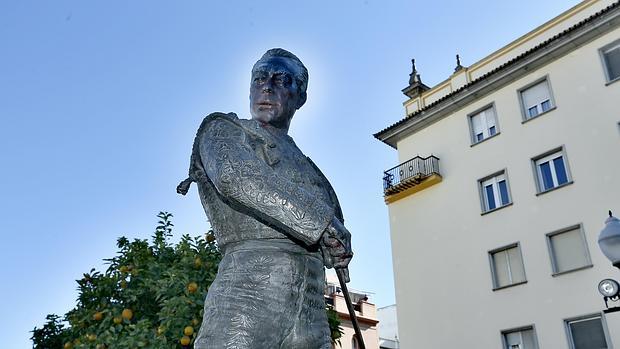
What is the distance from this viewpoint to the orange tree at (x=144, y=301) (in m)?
8.66

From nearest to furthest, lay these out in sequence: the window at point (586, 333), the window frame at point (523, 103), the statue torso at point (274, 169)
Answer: the statue torso at point (274, 169) → the window at point (586, 333) → the window frame at point (523, 103)

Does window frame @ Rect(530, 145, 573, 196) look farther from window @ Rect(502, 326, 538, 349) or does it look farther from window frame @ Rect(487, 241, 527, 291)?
window @ Rect(502, 326, 538, 349)

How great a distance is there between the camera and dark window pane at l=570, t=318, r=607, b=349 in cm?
1556

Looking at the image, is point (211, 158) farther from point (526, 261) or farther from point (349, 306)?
point (526, 261)

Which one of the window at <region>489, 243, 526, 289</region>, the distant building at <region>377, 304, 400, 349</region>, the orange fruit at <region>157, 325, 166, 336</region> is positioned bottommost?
the orange fruit at <region>157, 325, 166, 336</region>

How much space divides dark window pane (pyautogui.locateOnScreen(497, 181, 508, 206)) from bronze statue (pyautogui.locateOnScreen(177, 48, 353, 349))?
17.0m

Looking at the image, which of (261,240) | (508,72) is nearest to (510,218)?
(508,72)

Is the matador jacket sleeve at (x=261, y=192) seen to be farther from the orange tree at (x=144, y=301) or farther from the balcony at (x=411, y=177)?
the balcony at (x=411, y=177)

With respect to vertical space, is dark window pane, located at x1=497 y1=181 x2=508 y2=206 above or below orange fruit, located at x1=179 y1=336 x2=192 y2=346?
above

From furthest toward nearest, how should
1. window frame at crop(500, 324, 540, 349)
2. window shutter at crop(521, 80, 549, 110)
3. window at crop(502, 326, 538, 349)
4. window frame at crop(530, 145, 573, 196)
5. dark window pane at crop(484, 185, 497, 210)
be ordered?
dark window pane at crop(484, 185, 497, 210) → window shutter at crop(521, 80, 549, 110) → window frame at crop(530, 145, 573, 196) → window at crop(502, 326, 538, 349) → window frame at crop(500, 324, 540, 349)

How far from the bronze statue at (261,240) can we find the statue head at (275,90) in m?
0.13

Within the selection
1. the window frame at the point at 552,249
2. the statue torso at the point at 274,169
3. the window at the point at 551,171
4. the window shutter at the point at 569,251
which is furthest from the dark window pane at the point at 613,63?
the statue torso at the point at 274,169

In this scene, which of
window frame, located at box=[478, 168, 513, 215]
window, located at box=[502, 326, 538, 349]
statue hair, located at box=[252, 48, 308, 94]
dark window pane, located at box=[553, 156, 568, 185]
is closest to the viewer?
statue hair, located at box=[252, 48, 308, 94]

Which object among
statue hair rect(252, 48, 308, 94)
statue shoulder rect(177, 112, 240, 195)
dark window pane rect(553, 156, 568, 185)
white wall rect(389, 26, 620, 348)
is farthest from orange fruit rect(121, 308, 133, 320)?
dark window pane rect(553, 156, 568, 185)
